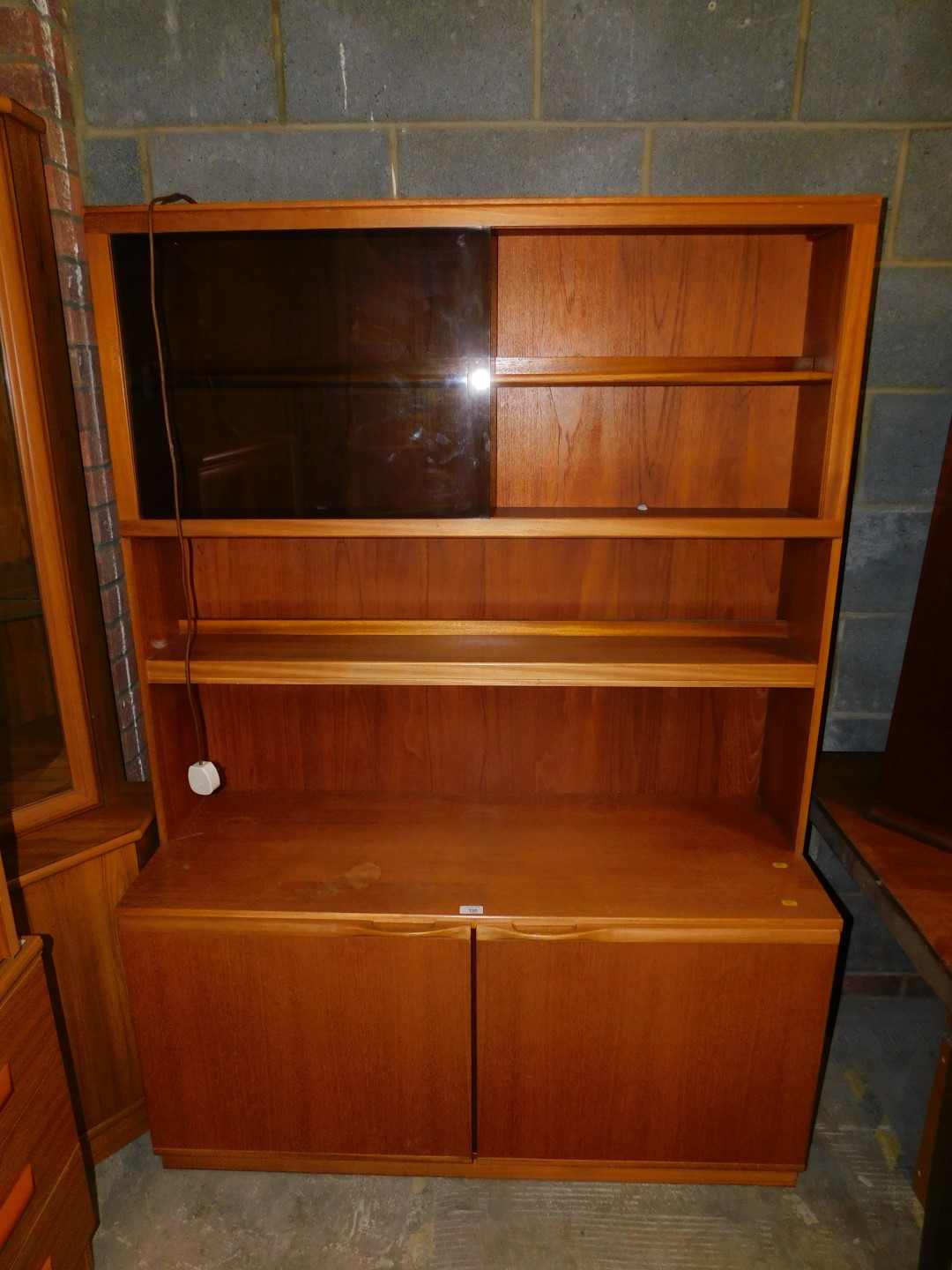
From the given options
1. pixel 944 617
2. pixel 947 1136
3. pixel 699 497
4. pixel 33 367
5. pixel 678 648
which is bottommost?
pixel 947 1136

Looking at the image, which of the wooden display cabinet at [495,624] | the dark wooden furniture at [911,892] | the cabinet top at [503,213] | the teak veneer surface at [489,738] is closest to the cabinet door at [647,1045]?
the wooden display cabinet at [495,624]

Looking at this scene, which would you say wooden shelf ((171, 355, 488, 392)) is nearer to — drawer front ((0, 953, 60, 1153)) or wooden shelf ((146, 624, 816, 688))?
wooden shelf ((146, 624, 816, 688))

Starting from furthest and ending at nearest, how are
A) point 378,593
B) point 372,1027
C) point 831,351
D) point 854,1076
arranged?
1. point 854,1076
2. point 378,593
3. point 372,1027
4. point 831,351

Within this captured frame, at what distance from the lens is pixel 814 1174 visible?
168 cm

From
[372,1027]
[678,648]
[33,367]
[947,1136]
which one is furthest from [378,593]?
[947,1136]

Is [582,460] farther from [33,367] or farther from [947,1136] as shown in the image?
[947,1136]

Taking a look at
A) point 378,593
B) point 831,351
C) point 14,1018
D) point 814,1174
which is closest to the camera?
point 14,1018

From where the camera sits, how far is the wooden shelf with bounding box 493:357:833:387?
4.79 ft

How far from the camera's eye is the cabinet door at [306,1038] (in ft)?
5.03

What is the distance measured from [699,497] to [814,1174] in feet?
4.90

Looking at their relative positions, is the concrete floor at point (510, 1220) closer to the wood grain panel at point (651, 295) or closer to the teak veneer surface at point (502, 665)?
the teak veneer surface at point (502, 665)

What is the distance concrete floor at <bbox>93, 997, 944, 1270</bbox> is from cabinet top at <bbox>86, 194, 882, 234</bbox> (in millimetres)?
1935

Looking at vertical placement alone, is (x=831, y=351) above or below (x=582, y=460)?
above

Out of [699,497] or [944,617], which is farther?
[699,497]
